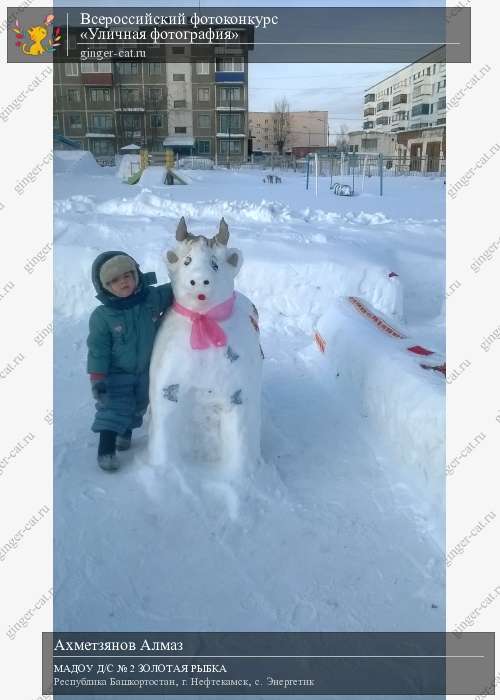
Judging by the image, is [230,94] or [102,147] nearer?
[230,94]

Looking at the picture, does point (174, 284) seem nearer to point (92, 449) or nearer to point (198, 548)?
point (92, 449)

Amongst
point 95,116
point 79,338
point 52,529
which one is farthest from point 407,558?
point 95,116

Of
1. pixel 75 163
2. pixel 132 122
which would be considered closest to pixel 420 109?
pixel 132 122

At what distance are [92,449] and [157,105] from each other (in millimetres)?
25166

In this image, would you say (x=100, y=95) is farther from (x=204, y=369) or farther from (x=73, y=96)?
(x=204, y=369)

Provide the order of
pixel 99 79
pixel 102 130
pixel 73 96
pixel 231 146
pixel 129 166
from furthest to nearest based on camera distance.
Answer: pixel 231 146, pixel 102 130, pixel 73 96, pixel 99 79, pixel 129 166

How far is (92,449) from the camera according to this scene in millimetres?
3240

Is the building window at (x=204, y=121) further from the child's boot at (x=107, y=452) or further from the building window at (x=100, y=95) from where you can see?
the child's boot at (x=107, y=452)

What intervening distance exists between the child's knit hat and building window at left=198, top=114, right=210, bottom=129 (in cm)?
2523

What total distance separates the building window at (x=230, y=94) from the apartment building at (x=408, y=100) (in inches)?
265

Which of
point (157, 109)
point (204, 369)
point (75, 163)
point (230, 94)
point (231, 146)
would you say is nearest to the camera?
point (204, 369)

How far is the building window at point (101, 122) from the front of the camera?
2630 cm

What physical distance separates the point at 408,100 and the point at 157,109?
16.1 metres

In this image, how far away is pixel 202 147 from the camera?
2842 centimetres
